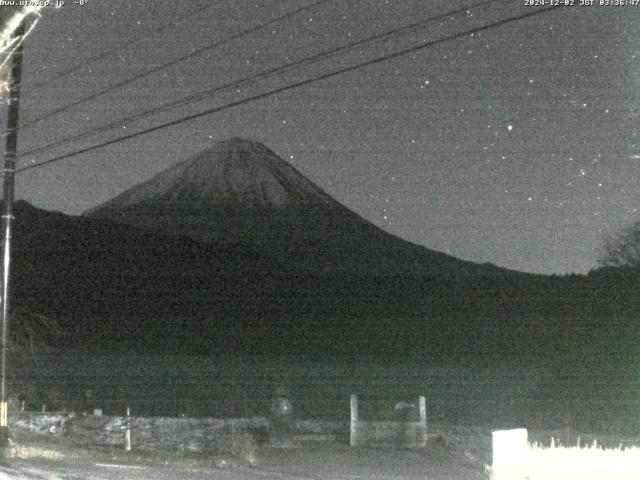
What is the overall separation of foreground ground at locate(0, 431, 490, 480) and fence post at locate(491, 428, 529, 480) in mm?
4035

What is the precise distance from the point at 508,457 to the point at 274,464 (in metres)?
6.60

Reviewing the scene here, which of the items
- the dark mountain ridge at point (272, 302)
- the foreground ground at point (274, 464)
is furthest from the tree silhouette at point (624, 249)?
the foreground ground at point (274, 464)

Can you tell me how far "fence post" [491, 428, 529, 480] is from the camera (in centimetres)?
1194

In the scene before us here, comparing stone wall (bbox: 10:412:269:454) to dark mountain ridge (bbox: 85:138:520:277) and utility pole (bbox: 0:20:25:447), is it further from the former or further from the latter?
dark mountain ridge (bbox: 85:138:520:277)

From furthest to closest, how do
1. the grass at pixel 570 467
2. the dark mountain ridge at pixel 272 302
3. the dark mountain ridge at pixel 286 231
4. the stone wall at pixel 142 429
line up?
the dark mountain ridge at pixel 286 231, the dark mountain ridge at pixel 272 302, the stone wall at pixel 142 429, the grass at pixel 570 467

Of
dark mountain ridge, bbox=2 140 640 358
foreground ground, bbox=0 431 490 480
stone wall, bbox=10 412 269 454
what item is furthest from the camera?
dark mountain ridge, bbox=2 140 640 358

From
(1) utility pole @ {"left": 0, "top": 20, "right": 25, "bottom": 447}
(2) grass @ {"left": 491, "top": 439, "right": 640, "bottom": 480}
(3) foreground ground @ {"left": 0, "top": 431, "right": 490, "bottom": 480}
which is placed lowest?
(3) foreground ground @ {"left": 0, "top": 431, "right": 490, "bottom": 480}

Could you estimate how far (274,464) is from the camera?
1778 centimetres

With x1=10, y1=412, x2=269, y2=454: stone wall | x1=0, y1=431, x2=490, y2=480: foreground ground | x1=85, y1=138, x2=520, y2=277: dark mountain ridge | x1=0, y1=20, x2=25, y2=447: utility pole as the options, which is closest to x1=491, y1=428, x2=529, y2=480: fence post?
x1=0, y1=431, x2=490, y2=480: foreground ground

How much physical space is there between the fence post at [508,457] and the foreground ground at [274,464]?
4.04 meters

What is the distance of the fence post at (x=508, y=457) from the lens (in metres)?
11.9

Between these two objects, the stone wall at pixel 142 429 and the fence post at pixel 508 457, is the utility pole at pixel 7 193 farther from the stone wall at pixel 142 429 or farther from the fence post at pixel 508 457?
the fence post at pixel 508 457

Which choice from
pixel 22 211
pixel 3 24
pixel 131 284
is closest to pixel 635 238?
pixel 3 24

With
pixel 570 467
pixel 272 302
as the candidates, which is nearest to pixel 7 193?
pixel 570 467
